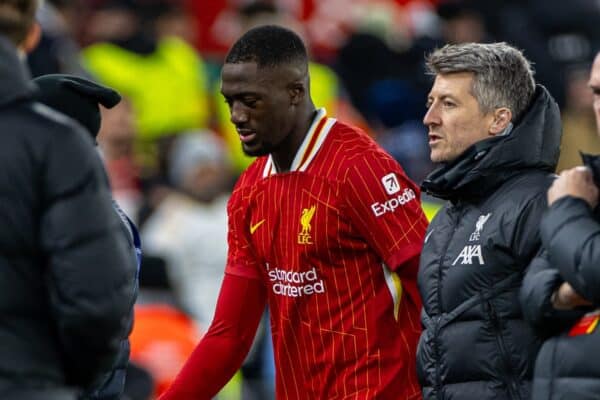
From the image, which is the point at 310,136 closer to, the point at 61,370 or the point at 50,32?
the point at 61,370

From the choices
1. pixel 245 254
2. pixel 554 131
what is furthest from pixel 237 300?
pixel 554 131

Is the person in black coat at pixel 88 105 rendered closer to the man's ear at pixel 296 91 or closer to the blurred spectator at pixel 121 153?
the man's ear at pixel 296 91

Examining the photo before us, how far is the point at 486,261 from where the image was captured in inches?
251

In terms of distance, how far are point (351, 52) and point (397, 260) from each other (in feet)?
28.1

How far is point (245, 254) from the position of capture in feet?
24.0

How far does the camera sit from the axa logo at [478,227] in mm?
6476

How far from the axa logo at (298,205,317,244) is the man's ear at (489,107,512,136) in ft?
2.63

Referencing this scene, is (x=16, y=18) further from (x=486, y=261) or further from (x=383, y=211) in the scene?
(x=383, y=211)

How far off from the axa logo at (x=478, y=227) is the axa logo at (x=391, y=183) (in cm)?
56

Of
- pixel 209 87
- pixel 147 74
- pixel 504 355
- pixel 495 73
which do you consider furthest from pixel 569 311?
pixel 209 87

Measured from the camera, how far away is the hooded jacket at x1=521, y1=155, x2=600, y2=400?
5605 millimetres

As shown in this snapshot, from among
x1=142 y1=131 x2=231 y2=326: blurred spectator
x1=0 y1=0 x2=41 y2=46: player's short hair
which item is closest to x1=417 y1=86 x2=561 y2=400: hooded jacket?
x1=0 y1=0 x2=41 y2=46: player's short hair

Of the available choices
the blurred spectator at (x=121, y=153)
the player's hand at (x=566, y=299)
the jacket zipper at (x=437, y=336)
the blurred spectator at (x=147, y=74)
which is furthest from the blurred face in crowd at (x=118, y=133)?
the player's hand at (x=566, y=299)

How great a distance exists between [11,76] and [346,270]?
224 centimetres
